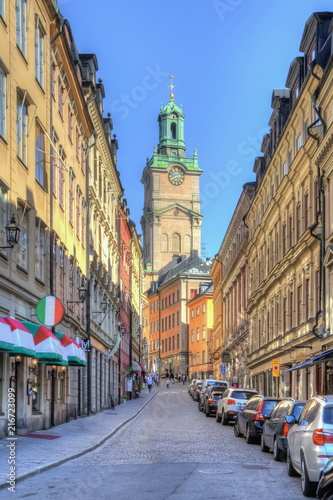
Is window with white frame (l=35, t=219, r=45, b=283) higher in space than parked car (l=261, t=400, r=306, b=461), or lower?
higher

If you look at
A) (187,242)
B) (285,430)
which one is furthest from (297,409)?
(187,242)

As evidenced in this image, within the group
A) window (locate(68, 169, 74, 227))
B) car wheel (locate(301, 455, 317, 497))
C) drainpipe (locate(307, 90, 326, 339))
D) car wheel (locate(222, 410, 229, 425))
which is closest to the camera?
car wheel (locate(301, 455, 317, 497))

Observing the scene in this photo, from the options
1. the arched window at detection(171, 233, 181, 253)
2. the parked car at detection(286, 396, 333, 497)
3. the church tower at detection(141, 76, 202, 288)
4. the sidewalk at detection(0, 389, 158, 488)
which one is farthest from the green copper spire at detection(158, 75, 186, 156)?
the parked car at detection(286, 396, 333, 497)

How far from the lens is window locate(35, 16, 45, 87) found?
80.9 ft

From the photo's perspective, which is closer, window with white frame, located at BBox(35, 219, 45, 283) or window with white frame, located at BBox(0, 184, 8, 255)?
window with white frame, located at BBox(0, 184, 8, 255)

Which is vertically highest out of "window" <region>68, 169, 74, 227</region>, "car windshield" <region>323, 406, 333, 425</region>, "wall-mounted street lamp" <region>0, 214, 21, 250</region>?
"window" <region>68, 169, 74, 227</region>

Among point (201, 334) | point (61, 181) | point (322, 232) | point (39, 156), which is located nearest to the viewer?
point (39, 156)

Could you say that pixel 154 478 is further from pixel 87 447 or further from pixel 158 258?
pixel 158 258

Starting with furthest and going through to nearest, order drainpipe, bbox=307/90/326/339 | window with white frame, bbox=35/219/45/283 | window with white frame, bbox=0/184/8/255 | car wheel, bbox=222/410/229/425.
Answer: car wheel, bbox=222/410/229/425 < drainpipe, bbox=307/90/326/339 < window with white frame, bbox=35/219/45/283 < window with white frame, bbox=0/184/8/255

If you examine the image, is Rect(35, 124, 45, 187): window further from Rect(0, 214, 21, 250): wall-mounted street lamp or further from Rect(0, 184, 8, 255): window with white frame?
Rect(0, 214, 21, 250): wall-mounted street lamp

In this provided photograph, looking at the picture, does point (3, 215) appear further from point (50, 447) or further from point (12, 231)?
point (50, 447)

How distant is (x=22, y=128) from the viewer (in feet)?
73.4

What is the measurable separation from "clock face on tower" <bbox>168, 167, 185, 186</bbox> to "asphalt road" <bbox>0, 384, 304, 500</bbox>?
371 ft

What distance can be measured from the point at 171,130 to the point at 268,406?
126 meters
